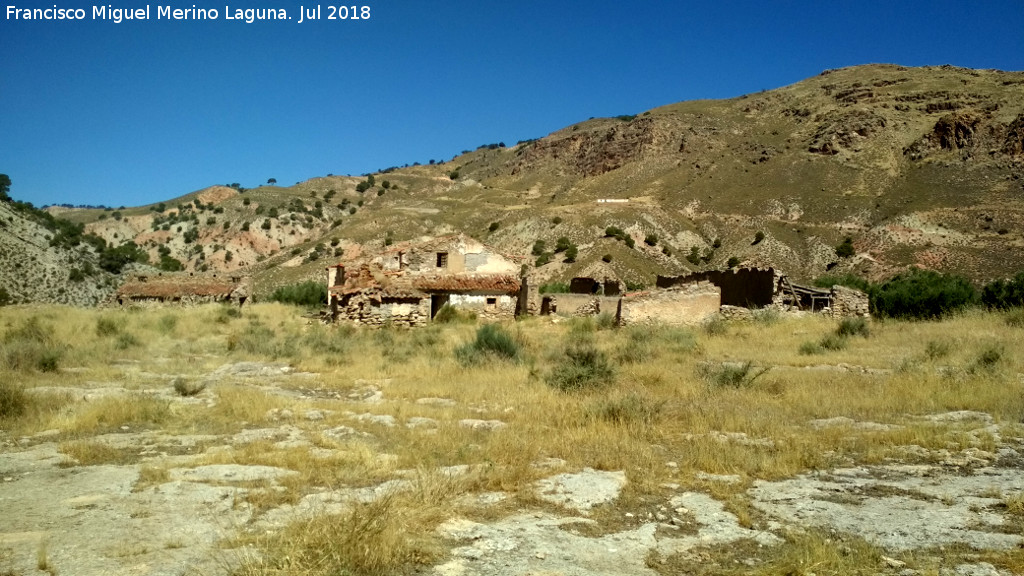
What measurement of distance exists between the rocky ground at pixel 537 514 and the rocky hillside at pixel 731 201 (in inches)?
1929

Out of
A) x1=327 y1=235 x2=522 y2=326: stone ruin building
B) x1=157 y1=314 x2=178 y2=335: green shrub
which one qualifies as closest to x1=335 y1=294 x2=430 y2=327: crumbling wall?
x1=327 y1=235 x2=522 y2=326: stone ruin building

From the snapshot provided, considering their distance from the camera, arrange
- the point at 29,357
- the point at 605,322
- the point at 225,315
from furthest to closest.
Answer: the point at 225,315 → the point at 605,322 → the point at 29,357

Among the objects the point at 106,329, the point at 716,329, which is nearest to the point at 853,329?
the point at 716,329

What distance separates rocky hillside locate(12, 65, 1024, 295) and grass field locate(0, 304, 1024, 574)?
132 ft

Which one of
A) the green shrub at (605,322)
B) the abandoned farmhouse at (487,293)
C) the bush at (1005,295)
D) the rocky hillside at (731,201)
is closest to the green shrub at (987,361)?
the abandoned farmhouse at (487,293)

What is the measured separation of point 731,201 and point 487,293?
50.0 metres

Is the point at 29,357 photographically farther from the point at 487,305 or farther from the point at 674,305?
the point at 674,305

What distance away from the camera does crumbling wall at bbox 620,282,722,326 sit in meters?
24.4

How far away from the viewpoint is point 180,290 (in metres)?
40.9

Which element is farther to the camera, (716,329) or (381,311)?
(381,311)

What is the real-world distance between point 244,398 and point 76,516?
16.9 ft

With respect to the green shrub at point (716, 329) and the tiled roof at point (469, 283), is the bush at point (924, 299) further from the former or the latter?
the tiled roof at point (469, 283)

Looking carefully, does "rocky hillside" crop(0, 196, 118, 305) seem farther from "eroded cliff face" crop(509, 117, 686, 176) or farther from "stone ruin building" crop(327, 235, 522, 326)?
"eroded cliff face" crop(509, 117, 686, 176)

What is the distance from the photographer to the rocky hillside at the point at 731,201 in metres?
56.6
